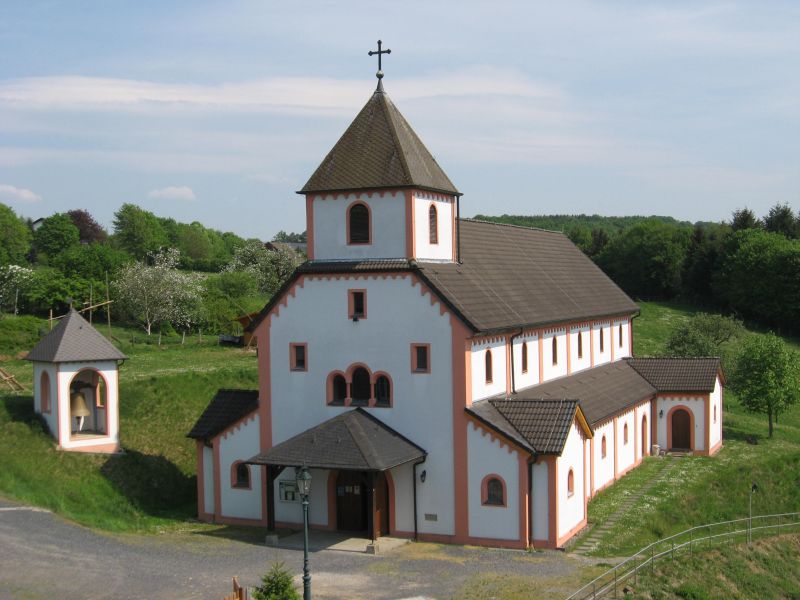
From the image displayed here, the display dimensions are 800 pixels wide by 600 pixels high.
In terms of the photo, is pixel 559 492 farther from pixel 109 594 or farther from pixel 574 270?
pixel 574 270

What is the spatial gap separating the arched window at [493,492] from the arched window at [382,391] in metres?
4.00

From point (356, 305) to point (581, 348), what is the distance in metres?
14.7

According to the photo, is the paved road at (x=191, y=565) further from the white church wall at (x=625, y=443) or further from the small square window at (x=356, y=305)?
the white church wall at (x=625, y=443)

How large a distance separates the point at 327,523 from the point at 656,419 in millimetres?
20346

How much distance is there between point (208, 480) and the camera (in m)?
31.5

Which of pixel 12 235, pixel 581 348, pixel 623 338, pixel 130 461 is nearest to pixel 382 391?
pixel 130 461

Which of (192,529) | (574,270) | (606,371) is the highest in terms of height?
(574,270)

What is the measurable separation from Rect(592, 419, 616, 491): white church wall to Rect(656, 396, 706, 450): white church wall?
321 inches

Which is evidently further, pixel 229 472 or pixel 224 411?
pixel 224 411

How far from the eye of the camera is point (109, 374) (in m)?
35.5

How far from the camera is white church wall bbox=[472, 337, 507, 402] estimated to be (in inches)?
1123

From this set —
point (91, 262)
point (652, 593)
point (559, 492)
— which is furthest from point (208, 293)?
point (652, 593)

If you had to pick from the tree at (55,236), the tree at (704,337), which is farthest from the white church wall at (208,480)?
the tree at (55,236)

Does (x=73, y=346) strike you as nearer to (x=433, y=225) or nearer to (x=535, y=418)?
(x=433, y=225)
